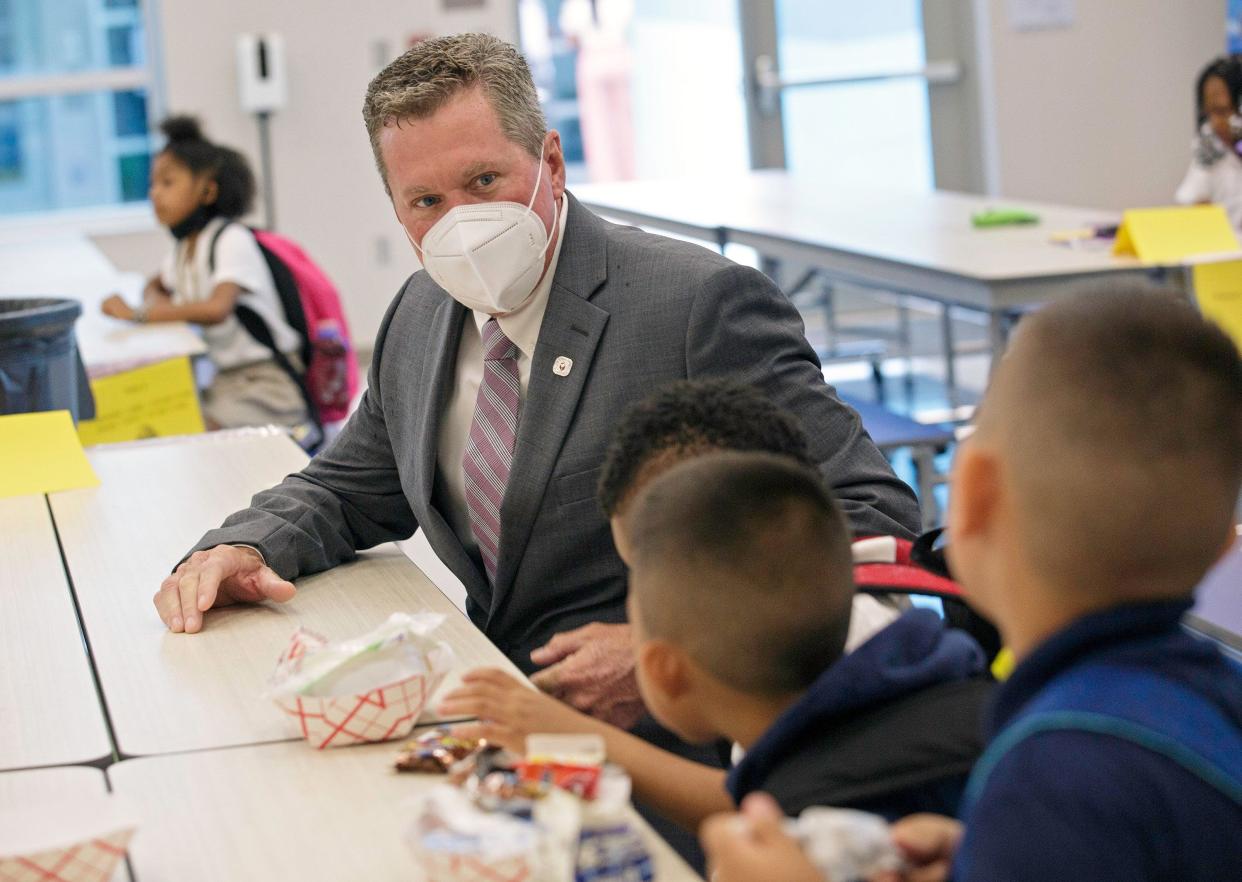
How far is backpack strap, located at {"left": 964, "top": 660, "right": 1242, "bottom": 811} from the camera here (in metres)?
0.73

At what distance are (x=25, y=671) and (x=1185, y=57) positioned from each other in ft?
24.4

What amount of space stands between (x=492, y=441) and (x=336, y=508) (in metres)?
0.23

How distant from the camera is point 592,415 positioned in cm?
164

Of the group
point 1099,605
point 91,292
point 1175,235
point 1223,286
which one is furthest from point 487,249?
point 91,292

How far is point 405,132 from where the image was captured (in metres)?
1.64

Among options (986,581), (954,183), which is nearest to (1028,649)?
(986,581)

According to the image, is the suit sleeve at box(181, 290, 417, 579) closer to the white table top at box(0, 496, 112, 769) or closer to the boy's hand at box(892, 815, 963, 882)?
the white table top at box(0, 496, 112, 769)

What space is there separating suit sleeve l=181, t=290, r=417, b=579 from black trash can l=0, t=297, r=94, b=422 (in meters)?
0.79

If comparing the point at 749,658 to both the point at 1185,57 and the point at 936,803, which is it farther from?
the point at 1185,57

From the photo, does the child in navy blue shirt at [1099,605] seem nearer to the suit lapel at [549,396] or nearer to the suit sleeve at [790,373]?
the suit sleeve at [790,373]

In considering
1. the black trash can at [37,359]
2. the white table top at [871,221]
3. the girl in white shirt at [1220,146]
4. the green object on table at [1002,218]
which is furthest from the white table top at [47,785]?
the girl in white shirt at [1220,146]

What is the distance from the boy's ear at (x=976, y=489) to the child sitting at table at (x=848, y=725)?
0.18 m

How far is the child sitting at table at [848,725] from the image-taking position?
0.94 meters

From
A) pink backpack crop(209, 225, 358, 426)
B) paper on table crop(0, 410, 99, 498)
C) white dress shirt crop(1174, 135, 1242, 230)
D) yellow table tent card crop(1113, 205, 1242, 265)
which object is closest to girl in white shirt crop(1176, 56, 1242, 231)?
white dress shirt crop(1174, 135, 1242, 230)
